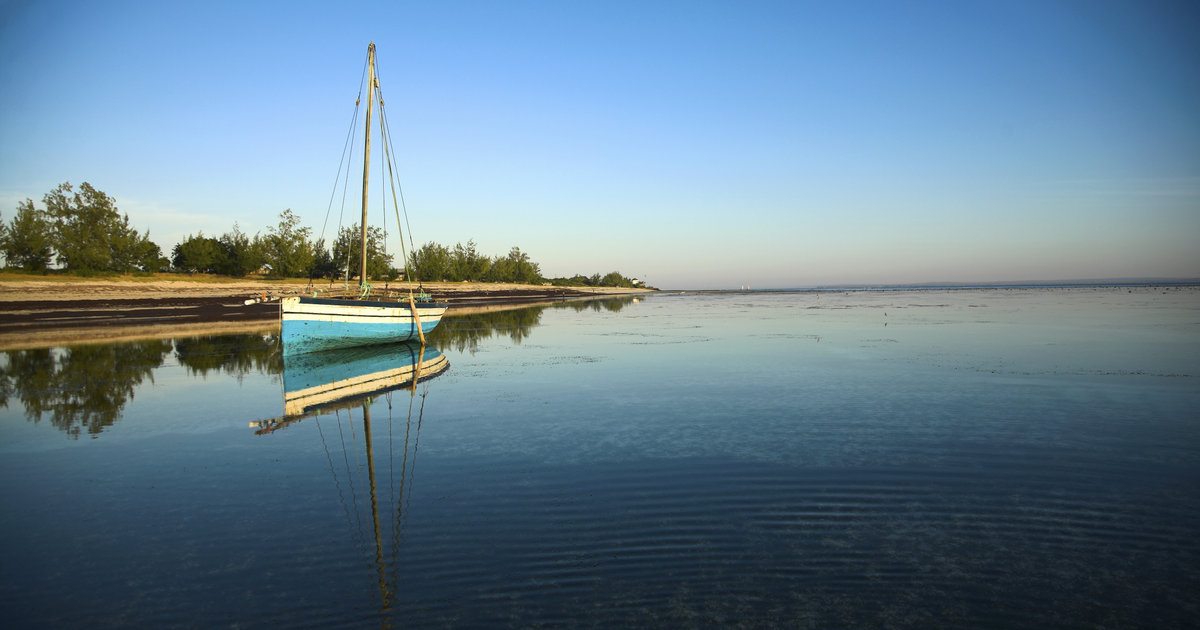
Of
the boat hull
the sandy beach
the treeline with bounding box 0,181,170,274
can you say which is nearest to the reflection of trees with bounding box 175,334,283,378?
the boat hull

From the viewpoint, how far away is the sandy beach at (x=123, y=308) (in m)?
27.9

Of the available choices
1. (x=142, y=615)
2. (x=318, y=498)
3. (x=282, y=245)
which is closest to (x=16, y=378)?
(x=318, y=498)

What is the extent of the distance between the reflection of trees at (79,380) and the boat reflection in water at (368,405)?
3023 mm

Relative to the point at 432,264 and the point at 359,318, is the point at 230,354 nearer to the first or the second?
the point at 359,318

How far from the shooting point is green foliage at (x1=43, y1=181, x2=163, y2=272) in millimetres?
58312

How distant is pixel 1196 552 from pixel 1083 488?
65.4 inches

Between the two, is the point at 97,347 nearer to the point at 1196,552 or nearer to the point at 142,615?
the point at 142,615

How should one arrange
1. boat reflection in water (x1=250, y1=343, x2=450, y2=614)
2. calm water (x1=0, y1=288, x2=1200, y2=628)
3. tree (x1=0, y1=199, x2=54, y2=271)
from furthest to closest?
tree (x1=0, y1=199, x2=54, y2=271)
boat reflection in water (x1=250, y1=343, x2=450, y2=614)
calm water (x1=0, y1=288, x2=1200, y2=628)

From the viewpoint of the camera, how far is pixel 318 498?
→ 22.7 feet

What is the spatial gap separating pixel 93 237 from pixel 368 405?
2587 inches

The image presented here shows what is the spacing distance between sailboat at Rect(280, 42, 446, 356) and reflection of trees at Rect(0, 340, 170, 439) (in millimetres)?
3811

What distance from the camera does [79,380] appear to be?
1480 cm

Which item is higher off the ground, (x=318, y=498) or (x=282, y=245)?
(x=282, y=245)

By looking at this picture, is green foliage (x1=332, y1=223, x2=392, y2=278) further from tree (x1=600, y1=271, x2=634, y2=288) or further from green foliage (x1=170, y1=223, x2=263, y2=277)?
tree (x1=600, y1=271, x2=634, y2=288)
